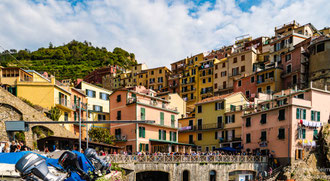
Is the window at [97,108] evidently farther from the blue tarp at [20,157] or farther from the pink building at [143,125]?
the blue tarp at [20,157]

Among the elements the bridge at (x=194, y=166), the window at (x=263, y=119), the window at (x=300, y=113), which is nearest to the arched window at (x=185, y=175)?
the bridge at (x=194, y=166)

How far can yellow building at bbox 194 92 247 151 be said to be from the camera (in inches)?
2228

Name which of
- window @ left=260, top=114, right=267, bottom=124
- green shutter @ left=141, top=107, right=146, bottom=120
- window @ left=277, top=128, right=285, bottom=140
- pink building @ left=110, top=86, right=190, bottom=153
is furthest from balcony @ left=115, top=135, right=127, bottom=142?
window @ left=277, top=128, right=285, bottom=140

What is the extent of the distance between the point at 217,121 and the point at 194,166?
17.3m

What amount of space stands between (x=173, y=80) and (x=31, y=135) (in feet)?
184

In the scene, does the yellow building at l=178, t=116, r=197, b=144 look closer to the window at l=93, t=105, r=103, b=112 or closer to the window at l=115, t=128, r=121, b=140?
the window at l=115, t=128, r=121, b=140

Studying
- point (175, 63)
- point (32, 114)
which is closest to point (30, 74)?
point (32, 114)

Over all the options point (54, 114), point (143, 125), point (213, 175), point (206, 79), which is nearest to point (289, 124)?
point (213, 175)

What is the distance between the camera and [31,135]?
40062 mm

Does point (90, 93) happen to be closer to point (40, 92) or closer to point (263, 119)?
point (40, 92)

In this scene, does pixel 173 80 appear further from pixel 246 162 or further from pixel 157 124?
pixel 246 162

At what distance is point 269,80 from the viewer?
65500 millimetres

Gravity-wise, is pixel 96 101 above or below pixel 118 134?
above

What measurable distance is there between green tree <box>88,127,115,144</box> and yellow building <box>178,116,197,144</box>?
1622 cm
